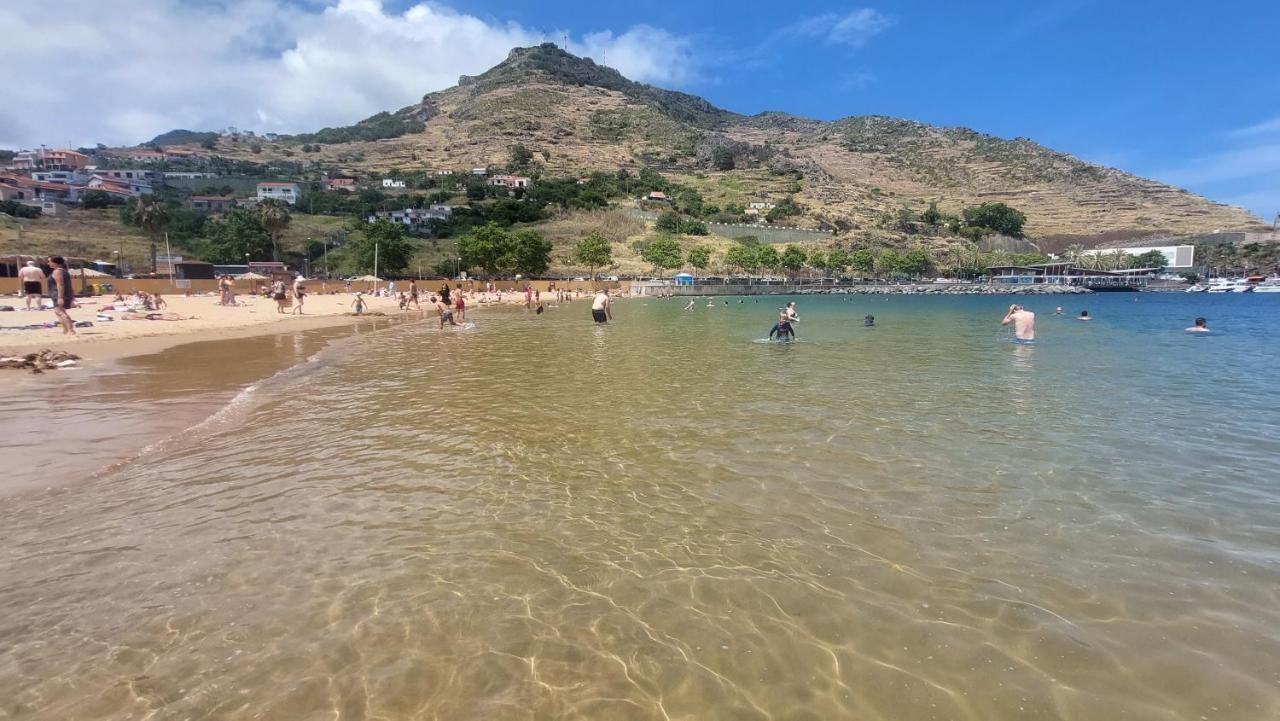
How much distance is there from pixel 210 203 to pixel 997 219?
174 metres

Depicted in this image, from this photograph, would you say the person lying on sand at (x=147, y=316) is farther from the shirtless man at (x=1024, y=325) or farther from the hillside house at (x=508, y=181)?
the hillside house at (x=508, y=181)

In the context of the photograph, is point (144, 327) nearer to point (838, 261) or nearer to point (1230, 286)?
point (838, 261)

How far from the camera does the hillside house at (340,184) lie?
140m

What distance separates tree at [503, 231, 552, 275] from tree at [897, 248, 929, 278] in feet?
240

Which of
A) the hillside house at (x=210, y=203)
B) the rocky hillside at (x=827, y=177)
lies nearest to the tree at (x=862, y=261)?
the rocky hillside at (x=827, y=177)

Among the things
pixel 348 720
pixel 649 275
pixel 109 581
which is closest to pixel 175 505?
pixel 109 581

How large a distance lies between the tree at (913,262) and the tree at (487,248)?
7907 cm

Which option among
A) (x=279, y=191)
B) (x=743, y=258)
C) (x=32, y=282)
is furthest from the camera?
(x=279, y=191)

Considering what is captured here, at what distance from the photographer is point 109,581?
14.7ft

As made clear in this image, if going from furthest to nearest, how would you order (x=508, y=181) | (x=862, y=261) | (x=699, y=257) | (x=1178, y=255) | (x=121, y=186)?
(x=508, y=181), (x=1178, y=255), (x=121, y=186), (x=862, y=261), (x=699, y=257)

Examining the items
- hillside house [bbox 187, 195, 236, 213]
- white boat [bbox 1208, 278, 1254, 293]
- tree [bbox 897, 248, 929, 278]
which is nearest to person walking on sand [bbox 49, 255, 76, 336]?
hillside house [bbox 187, 195, 236, 213]

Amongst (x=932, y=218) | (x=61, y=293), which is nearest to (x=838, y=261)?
(x=932, y=218)

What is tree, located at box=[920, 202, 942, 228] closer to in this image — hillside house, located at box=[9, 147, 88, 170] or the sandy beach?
the sandy beach

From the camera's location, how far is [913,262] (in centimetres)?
11931
